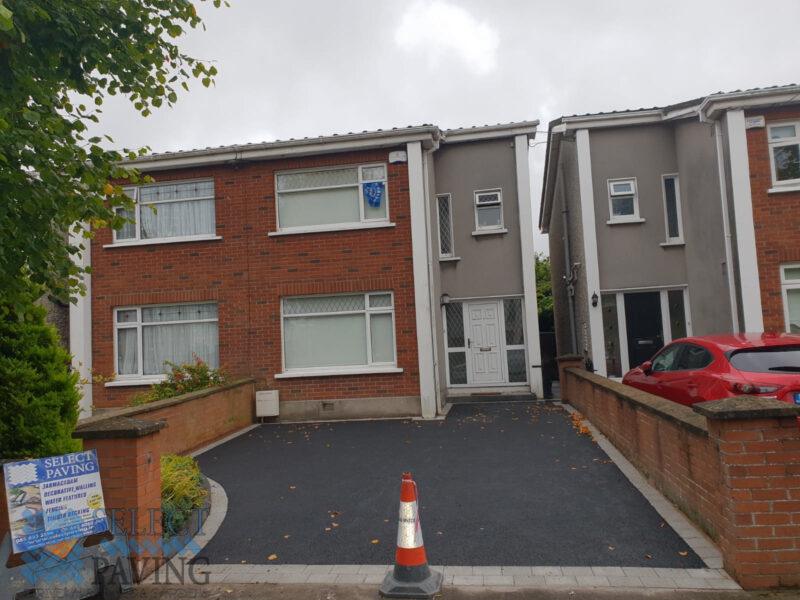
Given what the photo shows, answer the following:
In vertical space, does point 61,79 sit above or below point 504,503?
above

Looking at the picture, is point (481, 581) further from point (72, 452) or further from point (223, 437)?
point (223, 437)

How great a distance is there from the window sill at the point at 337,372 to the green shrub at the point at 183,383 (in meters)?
1.28

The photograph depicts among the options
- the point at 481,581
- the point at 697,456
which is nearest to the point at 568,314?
the point at 697,456

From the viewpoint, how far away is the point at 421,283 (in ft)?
35.2

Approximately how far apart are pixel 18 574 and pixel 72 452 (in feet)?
2.73

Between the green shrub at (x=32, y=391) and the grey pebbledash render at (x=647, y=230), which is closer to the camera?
the green shrub at (x=32, y=391)

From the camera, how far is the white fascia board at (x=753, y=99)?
10117 millimetres

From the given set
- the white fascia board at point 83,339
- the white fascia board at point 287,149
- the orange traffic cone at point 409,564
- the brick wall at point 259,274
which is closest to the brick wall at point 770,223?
the white fascia board at point 287,149

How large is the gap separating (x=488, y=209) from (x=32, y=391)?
10116 millimetres

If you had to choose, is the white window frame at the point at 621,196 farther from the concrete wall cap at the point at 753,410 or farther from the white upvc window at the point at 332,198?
the concrete wall cap at the point at 753,410

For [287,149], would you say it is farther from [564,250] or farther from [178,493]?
[564,250]

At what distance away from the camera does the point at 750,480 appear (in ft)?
11.2

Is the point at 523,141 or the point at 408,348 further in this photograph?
the point at 523,141

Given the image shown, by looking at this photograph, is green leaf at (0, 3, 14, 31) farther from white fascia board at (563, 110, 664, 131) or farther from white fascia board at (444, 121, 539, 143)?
white fascia board at (563, 110, 664, 131)
